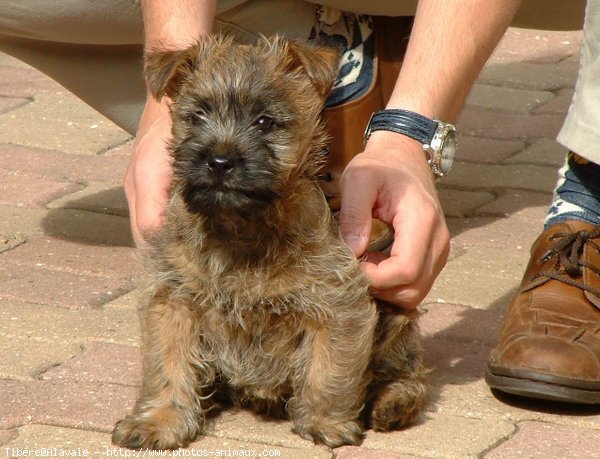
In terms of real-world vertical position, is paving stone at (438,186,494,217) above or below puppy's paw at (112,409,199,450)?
below

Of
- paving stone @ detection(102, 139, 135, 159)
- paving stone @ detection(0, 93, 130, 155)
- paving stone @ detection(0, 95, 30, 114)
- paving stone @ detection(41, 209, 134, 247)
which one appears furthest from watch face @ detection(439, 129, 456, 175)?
paving stone @ detection(0, 95, 30, 114)

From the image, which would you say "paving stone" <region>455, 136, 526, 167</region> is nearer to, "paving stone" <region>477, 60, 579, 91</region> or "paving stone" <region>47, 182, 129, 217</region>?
"paving stone" <region>477, 60, 579, 91</region>

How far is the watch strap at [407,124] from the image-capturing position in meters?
3.33

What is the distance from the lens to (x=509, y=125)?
6.23 metres

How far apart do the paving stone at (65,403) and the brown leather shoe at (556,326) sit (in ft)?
3.36

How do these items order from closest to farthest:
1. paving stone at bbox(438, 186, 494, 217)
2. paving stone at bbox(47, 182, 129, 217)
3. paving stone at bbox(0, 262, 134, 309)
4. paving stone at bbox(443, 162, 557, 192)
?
paving stone at bbox(0, 262, 134, 309) < paving stone at bbox(47, 182, 129, 217) < paving stone at bbox(438, 186, 494, 217) < paving stone at bbox(443, 162, 557, 192)

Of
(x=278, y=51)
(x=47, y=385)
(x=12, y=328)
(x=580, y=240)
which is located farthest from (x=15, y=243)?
(x=580, y=240)

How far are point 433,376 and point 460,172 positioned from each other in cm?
217

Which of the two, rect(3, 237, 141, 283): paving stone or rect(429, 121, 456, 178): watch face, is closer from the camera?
rect(429, 121, 456, 178): watch face

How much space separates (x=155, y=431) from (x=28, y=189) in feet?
7.64

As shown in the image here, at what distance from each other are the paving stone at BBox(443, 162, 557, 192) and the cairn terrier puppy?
235 centimetres

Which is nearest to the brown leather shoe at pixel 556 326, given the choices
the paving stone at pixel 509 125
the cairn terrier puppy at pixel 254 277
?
the cairn terrier puppy at pixel 254 277

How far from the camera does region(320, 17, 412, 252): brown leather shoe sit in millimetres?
3996

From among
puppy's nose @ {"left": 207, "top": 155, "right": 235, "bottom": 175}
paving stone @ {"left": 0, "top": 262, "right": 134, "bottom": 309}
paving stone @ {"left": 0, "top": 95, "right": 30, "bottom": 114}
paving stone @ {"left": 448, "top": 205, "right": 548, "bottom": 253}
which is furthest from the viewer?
paving stone @ {"left": 0, "top": 95, "right": 30, "bottom": 114}
